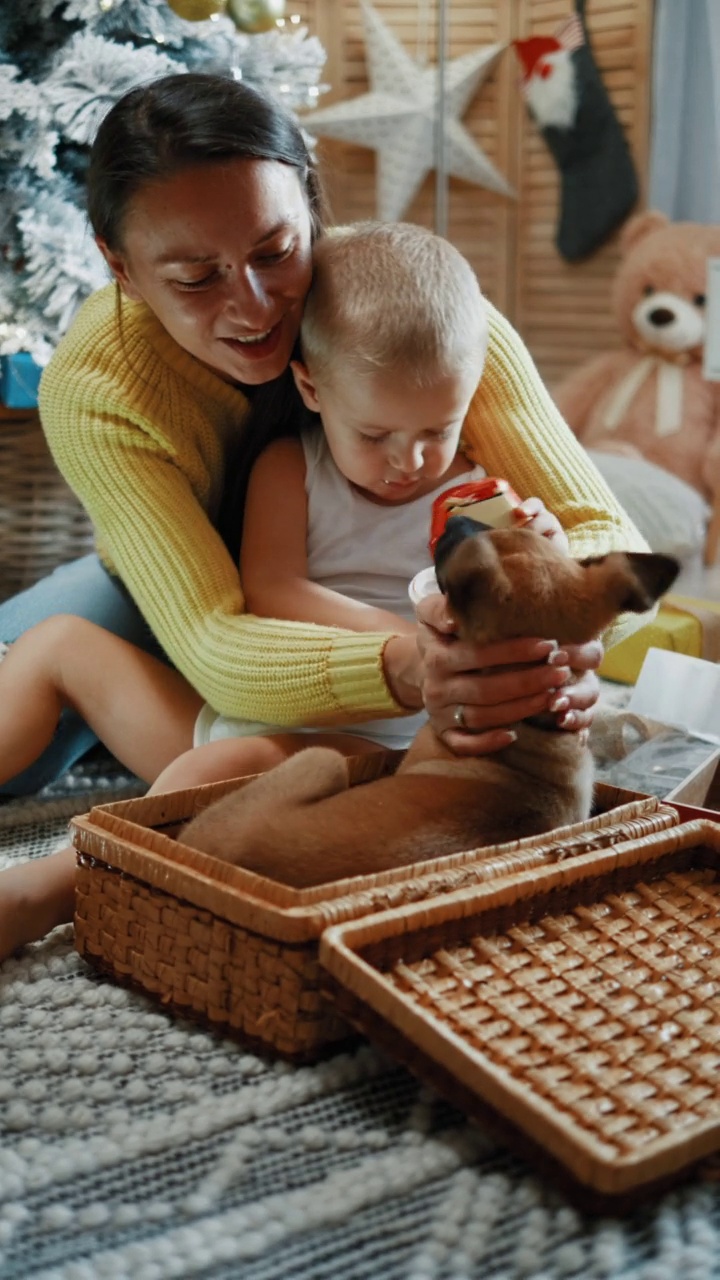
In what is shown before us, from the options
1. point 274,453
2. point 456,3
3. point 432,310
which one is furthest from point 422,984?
point 456,3

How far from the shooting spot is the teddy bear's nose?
2832mm

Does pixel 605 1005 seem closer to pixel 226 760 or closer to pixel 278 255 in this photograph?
pixel 226 760

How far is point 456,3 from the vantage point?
10.8 ft

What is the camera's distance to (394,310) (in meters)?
1.25

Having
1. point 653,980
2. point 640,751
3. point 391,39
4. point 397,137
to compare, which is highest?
point 391,39

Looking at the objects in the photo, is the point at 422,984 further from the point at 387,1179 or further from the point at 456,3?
the point at 456,3

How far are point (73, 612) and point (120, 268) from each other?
494 mm

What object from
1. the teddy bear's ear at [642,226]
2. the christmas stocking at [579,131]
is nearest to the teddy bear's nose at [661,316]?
the teddy bear's ear at [642,226]

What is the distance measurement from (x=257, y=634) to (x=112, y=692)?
0.26 metres

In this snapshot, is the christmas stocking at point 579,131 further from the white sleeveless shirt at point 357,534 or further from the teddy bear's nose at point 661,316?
the white sleeveless shirt at point 357,534

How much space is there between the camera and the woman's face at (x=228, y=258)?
4.36 ft

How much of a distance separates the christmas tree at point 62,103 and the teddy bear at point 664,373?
1077 millimetres

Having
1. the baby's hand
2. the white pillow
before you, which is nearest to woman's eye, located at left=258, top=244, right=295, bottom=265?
the baby's hand

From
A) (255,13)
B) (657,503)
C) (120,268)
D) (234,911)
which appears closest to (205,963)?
(234,911)
